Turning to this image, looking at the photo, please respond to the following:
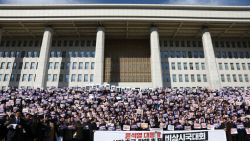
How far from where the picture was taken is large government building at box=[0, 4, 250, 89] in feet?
167

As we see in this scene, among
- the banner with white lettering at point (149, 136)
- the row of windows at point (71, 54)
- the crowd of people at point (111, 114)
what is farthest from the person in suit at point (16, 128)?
the row of windows at point (71, 54)

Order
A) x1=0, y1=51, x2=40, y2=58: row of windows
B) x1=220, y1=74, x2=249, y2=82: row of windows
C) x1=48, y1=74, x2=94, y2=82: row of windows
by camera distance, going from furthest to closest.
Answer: x1=0, y1=51, x2=40, y2=58: row of windows < x1=220, y1=74, x2=249, y2=82: row of windows < x1=48, y1=74, x2=94, y2=82: row of windows

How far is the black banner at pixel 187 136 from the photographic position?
38.1 ft

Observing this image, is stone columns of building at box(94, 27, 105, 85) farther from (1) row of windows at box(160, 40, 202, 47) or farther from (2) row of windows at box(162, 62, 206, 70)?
(2) row of windows at box(162, 62, 206, 70)

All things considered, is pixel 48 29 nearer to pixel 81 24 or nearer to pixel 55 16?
pixel 55 16

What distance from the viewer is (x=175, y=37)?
58688mm

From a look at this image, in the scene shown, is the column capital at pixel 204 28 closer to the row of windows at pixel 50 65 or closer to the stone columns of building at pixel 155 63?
the stone columns of building at pixel 155 63

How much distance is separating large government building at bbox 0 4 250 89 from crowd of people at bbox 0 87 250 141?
22.8m

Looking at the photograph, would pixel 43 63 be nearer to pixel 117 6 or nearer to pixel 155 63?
pixel 117 6

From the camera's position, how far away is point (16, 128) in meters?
10.3

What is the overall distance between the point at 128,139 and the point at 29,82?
48.0m

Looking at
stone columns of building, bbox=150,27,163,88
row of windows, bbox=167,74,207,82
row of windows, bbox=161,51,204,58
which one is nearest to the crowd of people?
stone columns of building, bbox=150,27,163,88

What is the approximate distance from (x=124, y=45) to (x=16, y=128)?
49.9 m

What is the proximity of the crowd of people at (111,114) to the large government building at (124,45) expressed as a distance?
2277 cm
